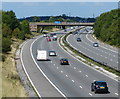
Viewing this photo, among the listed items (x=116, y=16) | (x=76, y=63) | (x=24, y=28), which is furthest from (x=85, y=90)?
(x=24, y=28)

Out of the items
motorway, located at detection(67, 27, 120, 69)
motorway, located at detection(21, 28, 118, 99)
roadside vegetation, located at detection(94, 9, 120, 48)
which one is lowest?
motorway, located at detection(21, 28, 118, 99)

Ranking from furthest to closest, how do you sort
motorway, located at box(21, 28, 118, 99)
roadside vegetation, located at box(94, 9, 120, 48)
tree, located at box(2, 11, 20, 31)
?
1. tree, located at box(2, 11, 20, 31)
2. roadside vegetation, located at box(94, 9, 120, 48)
3. motorway, located at box(21, 28, 118, 99)

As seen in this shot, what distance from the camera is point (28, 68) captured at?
203ft

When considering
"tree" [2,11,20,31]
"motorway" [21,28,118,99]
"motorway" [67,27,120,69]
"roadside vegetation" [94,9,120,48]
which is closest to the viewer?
"motorway" [21,28,118,99]

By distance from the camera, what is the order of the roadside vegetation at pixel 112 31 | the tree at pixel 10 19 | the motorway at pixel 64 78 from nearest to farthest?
the motorway at pixel 64 78, the roadside vegetation at pixel 112 31, the tree at pixel 10 19

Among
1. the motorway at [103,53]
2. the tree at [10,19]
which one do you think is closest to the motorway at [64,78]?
the motorway at [103,53]

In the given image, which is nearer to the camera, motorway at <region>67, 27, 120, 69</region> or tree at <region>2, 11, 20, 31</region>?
motorway at <region>67, 27, 120, 69</region>

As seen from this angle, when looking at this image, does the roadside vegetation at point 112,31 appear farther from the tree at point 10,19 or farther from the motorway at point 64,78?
the motorway at point 64,78

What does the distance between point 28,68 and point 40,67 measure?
257 cm

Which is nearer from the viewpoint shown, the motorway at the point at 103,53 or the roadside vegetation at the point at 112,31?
the motorway at the point at 103,53

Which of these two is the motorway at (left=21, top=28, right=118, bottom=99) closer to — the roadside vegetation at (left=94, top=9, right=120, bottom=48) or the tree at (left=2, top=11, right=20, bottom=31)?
the roadside vegetation at (left=94, top=9, right=120, bottom=48)

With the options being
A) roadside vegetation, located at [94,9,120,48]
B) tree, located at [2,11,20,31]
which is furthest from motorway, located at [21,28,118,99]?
tree, located at [2,11,20,31]

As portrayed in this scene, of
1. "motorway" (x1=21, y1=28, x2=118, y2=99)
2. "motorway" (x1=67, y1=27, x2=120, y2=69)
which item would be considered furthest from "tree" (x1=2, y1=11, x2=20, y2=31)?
"motorway" (x1=21, y1=28, x2=118, y2=99)

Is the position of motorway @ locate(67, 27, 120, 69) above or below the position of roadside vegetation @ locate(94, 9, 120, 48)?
below
